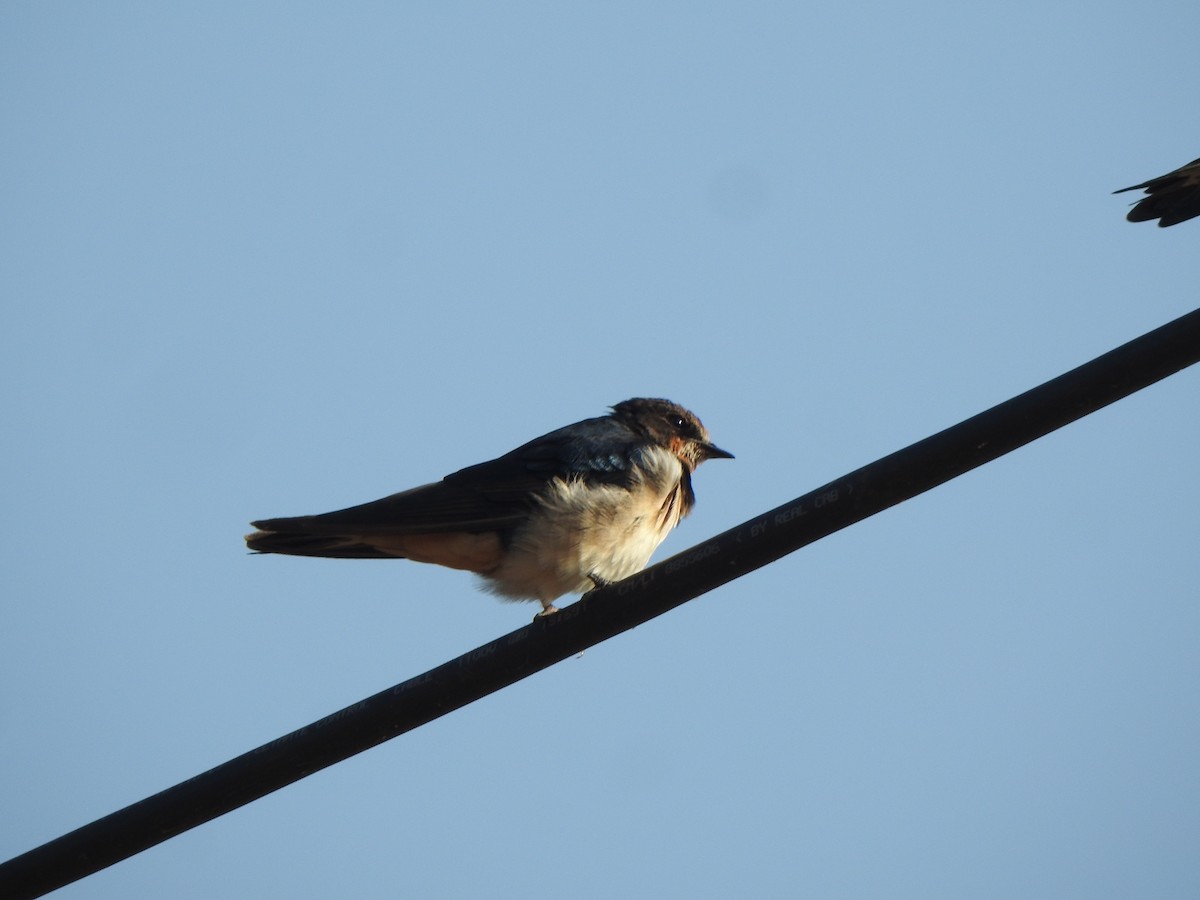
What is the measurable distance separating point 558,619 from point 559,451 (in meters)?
2.49

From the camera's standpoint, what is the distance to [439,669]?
376cm

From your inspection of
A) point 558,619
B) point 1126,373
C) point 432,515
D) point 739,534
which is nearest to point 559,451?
point 432,515

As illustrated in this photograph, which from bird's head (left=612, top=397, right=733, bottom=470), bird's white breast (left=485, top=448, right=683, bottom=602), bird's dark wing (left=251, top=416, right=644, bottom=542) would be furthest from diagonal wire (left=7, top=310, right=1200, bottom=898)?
bird's head (left=612, top=397, right=733, bottom=470)

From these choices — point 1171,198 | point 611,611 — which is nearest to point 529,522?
point 611,611

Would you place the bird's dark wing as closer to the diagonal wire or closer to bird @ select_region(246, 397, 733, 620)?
bird @ select_region(246, 397, 733, 620)

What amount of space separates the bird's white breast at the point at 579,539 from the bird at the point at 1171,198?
2.54m

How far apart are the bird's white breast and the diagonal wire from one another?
1968mm

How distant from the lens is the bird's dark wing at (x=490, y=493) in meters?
5.59

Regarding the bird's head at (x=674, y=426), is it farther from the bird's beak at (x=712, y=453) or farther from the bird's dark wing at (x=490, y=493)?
the bird's dark wing at (x=490, y=493)

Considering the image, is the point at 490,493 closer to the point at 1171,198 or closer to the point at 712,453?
the point at 712,453

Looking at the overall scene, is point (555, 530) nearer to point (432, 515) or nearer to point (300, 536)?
point (432, 515)

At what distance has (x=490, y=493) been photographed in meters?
6.05

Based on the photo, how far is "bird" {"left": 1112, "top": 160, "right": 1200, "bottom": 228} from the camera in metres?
4.93

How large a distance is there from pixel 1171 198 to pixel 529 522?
3022 millimetres
